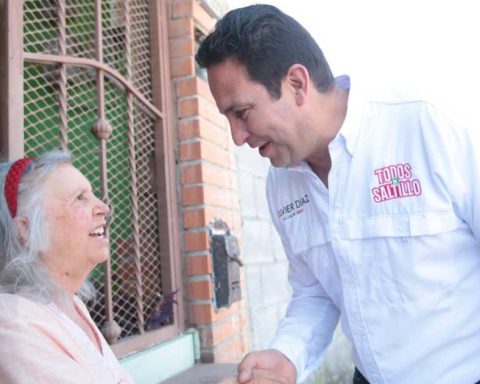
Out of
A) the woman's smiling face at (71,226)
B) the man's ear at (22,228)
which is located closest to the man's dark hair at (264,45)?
the woman's smiling face at (71,226)

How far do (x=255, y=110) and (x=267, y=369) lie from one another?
0.75m

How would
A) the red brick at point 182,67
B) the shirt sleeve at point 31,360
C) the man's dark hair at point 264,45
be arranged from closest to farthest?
the shirt sleeve at point 31,360
the man's dark hair at point 264,45
the red brick at point 182,67

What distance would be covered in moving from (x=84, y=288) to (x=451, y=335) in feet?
3.94

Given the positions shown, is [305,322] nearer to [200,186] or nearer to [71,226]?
[71,226]

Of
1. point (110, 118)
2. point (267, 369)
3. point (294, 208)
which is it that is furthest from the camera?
point (110, 118)

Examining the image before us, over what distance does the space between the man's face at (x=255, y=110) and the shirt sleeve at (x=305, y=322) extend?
33cm

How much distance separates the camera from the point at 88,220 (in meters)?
1.69

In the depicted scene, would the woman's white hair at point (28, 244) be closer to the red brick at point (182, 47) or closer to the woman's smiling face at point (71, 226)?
the woman's smiling face at point (71, 226)

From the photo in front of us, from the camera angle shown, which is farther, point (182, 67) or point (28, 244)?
point (182, 67)

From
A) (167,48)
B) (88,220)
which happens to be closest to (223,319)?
(88,220)

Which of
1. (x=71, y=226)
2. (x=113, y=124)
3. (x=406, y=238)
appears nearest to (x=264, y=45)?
(x=406, y=238)

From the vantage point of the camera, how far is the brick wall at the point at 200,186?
259 cm

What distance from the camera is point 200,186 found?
2.62m

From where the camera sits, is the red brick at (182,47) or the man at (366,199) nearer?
the man at (366,199)
